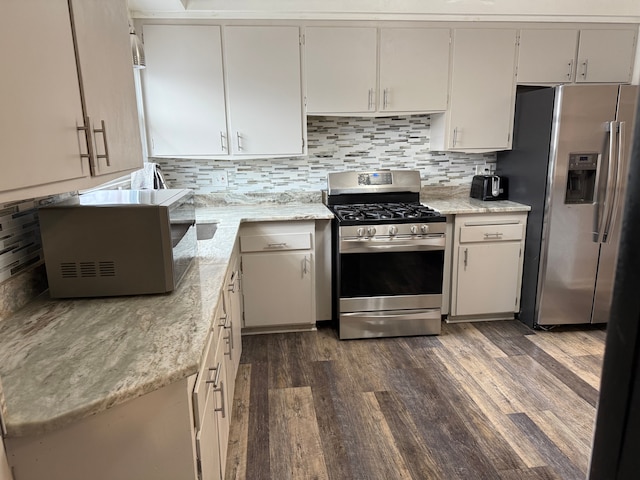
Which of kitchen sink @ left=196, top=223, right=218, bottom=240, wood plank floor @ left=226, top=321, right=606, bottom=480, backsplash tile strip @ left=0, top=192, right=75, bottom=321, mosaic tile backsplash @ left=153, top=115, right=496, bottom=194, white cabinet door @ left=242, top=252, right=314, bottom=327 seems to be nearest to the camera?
backsplash tile strip @ left=0, top=192, right=75, bottom=321

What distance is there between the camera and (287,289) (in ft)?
10.2

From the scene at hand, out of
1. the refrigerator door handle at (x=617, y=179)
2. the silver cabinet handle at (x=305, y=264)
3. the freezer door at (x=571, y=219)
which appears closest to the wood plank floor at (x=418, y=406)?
the freezer door at (x=571, y=219)

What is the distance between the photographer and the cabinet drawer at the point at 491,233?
318 centimetres

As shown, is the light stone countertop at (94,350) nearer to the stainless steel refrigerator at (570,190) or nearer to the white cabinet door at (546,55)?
the stainless steel refrigerator at (570,190)

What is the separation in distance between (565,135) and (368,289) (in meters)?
1.67

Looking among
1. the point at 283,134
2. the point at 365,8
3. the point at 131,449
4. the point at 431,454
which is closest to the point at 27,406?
the point at 131,449

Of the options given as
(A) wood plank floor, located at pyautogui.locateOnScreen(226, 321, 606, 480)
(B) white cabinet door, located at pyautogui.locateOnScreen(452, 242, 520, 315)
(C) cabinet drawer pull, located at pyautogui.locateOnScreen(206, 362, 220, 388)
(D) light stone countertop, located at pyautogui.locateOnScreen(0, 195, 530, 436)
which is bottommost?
(A) wood plank floor, located at pyautogui.locateOnScreen(226, 321, 606, 480)

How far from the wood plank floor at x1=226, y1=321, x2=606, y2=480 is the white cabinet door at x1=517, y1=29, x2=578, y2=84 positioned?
1887 mm

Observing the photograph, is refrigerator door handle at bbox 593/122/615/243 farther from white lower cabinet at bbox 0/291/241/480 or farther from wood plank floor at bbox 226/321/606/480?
white lower cabinet at bbox 0/291/241/480

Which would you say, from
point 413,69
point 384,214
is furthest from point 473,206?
point 413,69

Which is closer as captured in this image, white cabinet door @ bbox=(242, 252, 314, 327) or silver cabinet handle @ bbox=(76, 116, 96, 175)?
silver cabinet handle @ bbox=(76, 116, 96, 175)

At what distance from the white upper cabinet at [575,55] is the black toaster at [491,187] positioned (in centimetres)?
74

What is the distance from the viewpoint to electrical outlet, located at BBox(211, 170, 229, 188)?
3.42m

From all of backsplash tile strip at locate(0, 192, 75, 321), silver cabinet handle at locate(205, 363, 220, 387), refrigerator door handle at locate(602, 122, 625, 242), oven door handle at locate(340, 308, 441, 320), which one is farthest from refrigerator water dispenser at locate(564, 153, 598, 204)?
backsplash tile strip at locate(0, 192, 75, 321)
